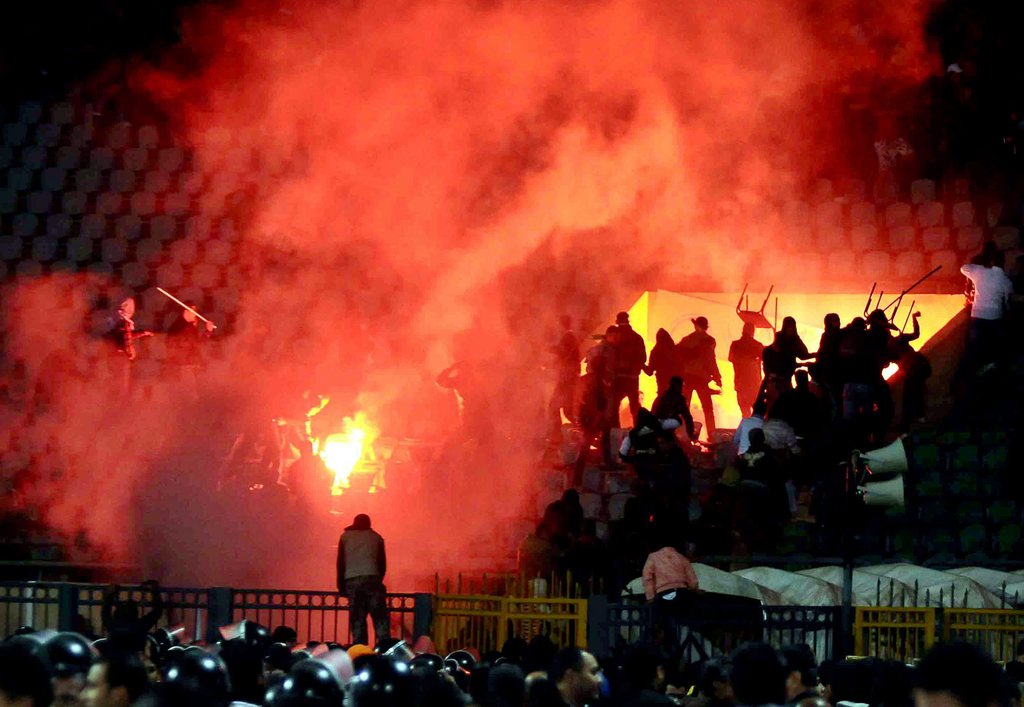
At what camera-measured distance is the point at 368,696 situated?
→ 217 inches

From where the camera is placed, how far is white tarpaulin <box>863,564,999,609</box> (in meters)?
13.4

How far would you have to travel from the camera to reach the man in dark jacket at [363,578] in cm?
1301

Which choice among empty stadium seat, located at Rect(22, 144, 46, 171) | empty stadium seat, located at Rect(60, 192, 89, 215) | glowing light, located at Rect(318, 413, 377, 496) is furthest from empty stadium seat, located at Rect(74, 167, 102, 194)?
glowing light, located at Rect(318, 413, 377, 496)

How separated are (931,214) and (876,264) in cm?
77

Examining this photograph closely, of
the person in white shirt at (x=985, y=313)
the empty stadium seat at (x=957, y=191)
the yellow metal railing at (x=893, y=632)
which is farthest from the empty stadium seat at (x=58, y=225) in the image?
the yellow metal railing at (x=893, y=632)

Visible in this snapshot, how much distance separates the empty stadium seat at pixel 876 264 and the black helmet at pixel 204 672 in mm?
14955

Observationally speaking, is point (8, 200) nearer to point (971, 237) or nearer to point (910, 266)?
point (910, 266)

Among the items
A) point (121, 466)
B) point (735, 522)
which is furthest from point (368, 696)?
point (121, 466)

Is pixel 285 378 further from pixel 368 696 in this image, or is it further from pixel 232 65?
pixel 368 696

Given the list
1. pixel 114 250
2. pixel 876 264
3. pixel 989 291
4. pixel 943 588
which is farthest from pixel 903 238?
pixel 114 250

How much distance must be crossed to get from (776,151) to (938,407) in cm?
365

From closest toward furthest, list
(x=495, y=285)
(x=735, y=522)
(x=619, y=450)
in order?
(x=735, y=522) → (x=619, y=450) → (x=495, y=285)

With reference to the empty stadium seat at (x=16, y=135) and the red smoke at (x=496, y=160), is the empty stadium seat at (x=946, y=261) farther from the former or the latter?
the empty stadium seat at (x=16, y=135)

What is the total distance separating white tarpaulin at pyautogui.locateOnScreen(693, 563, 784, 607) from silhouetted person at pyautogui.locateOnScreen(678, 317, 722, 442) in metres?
3.84
